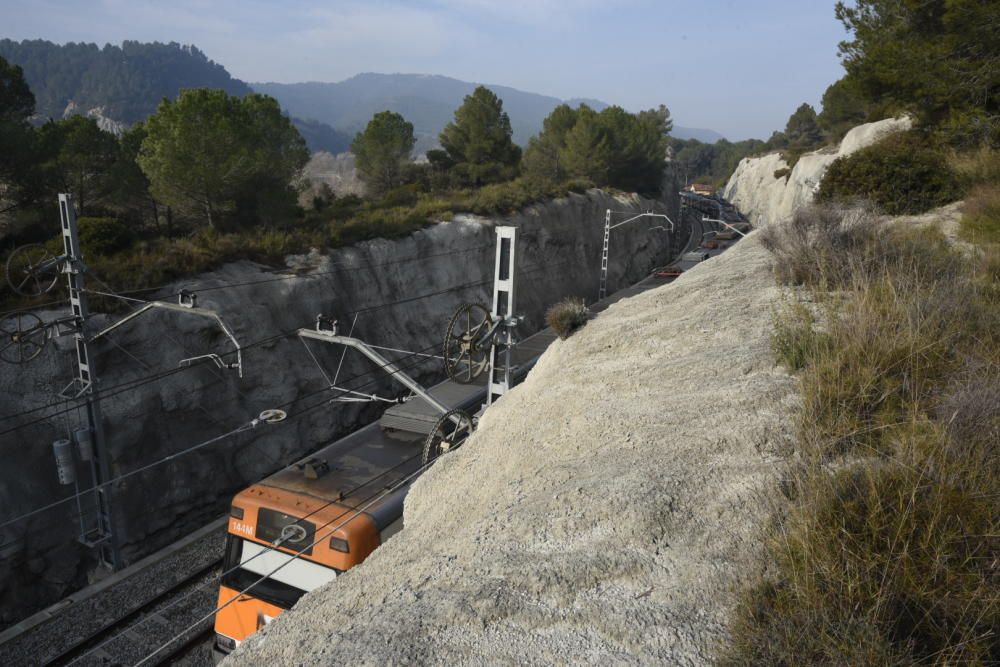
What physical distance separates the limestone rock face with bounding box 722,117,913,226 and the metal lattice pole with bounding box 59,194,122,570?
29.2 metres

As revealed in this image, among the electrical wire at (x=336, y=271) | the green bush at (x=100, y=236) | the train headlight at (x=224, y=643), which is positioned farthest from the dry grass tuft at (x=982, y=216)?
the green bush at (x=100, y=236)

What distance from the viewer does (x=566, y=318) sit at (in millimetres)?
10664

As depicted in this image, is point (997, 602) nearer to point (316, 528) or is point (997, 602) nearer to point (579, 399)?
point (579, 399)

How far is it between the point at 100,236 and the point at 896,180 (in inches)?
956

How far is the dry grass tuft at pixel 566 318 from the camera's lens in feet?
34.9

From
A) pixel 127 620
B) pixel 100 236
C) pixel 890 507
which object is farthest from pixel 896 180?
pixel 100 236

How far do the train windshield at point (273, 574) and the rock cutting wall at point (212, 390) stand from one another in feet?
27.7

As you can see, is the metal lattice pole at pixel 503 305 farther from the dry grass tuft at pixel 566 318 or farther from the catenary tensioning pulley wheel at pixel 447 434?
the catenary tensioning pulley wheel at pixel 447 434

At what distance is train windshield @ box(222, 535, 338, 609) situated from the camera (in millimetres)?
8062

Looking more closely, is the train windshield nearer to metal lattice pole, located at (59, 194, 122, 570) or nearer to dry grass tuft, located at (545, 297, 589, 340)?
dry grass tuft, located at (545, 297, 589, 340)

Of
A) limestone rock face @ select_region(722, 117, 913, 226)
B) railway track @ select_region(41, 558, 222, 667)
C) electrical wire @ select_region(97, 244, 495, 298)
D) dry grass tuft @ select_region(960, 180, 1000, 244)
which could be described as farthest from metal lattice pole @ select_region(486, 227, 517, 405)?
limestone rock face @ select_region(722, 117, 913, 226)

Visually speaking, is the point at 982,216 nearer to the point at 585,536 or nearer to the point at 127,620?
the point at 585,536

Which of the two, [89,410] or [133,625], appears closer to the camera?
[133,625]

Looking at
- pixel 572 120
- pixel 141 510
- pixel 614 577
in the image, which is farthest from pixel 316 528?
pixel 572 120
